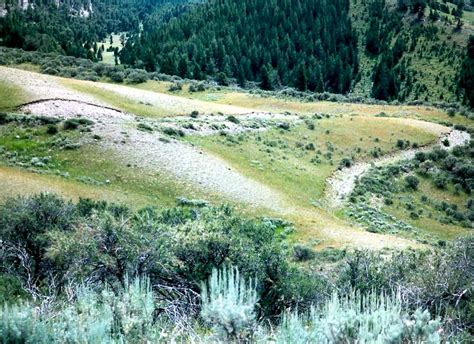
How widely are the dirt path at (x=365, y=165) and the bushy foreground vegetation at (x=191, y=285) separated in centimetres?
2013

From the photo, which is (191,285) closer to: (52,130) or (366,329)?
(366,329)

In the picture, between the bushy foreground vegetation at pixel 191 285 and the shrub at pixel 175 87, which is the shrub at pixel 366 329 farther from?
the shrub at pixel 175 87

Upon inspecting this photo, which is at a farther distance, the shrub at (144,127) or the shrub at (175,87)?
the shrub at (175,87)

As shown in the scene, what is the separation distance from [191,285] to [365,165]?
35.9 meters

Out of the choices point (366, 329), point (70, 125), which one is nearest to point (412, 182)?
point (70, 125)

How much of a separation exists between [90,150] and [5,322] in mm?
28689

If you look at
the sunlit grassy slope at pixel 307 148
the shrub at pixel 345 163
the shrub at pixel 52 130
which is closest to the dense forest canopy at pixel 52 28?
the shrub at pixel 52 130

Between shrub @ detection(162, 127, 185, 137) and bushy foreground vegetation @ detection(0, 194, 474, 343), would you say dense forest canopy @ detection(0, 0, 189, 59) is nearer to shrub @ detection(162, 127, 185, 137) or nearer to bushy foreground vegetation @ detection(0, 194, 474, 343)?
shrub @ detection(162, 127, 185, 137)

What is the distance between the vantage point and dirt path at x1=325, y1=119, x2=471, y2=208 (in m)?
38.9

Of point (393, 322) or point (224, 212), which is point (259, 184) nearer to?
point (224, 212)

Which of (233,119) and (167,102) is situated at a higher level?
(167,102)

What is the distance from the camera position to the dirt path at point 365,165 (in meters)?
38.9

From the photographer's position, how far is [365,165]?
46781 millimetres

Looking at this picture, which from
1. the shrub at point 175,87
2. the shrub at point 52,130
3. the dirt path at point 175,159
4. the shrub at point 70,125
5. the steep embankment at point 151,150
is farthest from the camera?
the shrub at point 175,87
